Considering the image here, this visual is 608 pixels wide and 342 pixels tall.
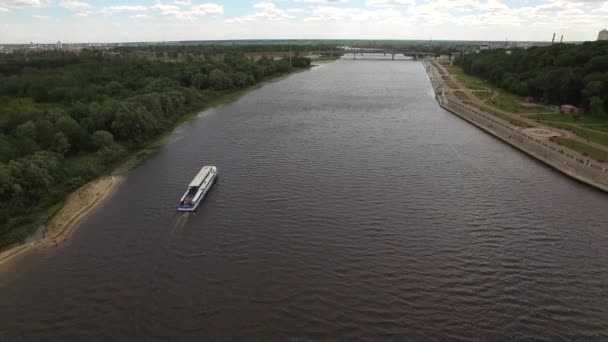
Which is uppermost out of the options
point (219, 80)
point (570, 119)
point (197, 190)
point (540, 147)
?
point (219, 80)

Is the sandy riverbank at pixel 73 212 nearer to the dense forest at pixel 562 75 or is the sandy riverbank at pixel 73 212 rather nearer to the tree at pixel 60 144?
the tree at pixel 60 144

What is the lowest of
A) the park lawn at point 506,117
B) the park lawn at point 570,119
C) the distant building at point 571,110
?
the park lawn at point 506,117

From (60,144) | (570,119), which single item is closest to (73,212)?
(60,144)

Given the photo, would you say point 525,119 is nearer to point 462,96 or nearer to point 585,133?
point 585,133

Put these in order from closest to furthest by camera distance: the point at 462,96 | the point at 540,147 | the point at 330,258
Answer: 1. the point at 330,258
2. the point at 540,147
3. the point at 462,96

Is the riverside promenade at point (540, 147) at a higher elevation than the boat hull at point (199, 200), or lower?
higher

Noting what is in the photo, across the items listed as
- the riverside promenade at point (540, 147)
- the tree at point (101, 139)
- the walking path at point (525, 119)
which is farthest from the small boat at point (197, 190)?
the walking path at point (525, 119)

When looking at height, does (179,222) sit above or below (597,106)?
below
